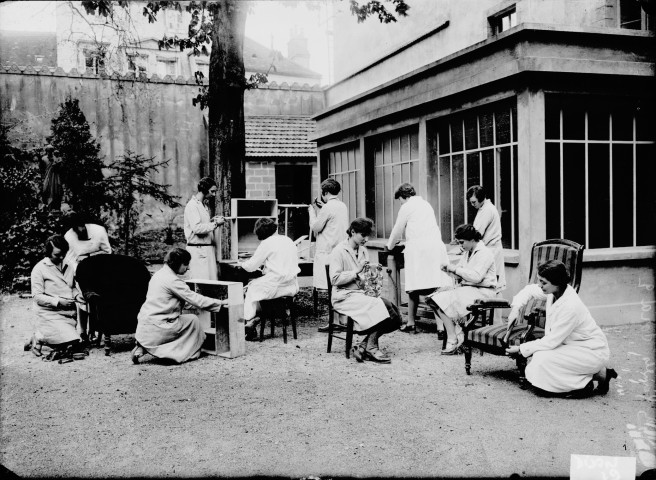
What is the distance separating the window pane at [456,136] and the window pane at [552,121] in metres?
1.84

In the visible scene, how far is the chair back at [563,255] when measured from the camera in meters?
6.30

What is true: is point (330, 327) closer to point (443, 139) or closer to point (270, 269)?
point (270, 269)

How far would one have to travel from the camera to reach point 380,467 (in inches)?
152

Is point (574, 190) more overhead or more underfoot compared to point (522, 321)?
more overhead

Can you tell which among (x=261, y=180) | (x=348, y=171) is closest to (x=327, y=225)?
(x=348, y=171)

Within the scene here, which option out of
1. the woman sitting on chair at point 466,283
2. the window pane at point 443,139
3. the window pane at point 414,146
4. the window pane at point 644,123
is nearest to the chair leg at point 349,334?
the woman sitting on chair at point 466,283

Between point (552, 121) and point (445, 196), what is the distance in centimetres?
252

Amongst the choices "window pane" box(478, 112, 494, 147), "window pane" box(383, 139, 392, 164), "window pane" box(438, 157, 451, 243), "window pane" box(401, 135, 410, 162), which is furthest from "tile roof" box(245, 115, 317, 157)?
"window pane" box(478, 112, 494, 147)

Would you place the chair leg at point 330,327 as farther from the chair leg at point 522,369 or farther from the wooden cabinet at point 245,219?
the wooden cabinet at point 245,219

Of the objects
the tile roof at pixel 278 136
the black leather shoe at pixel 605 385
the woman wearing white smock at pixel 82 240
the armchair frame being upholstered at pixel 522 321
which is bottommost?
the black leather shoe at pixel 605 385

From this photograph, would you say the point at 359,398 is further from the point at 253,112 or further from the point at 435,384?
the point at 253,112

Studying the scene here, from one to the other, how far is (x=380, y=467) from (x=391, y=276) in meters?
5.01

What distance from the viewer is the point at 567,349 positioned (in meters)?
5.15

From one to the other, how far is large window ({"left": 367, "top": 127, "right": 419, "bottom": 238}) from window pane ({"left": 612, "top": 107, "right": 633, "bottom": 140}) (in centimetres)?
358
